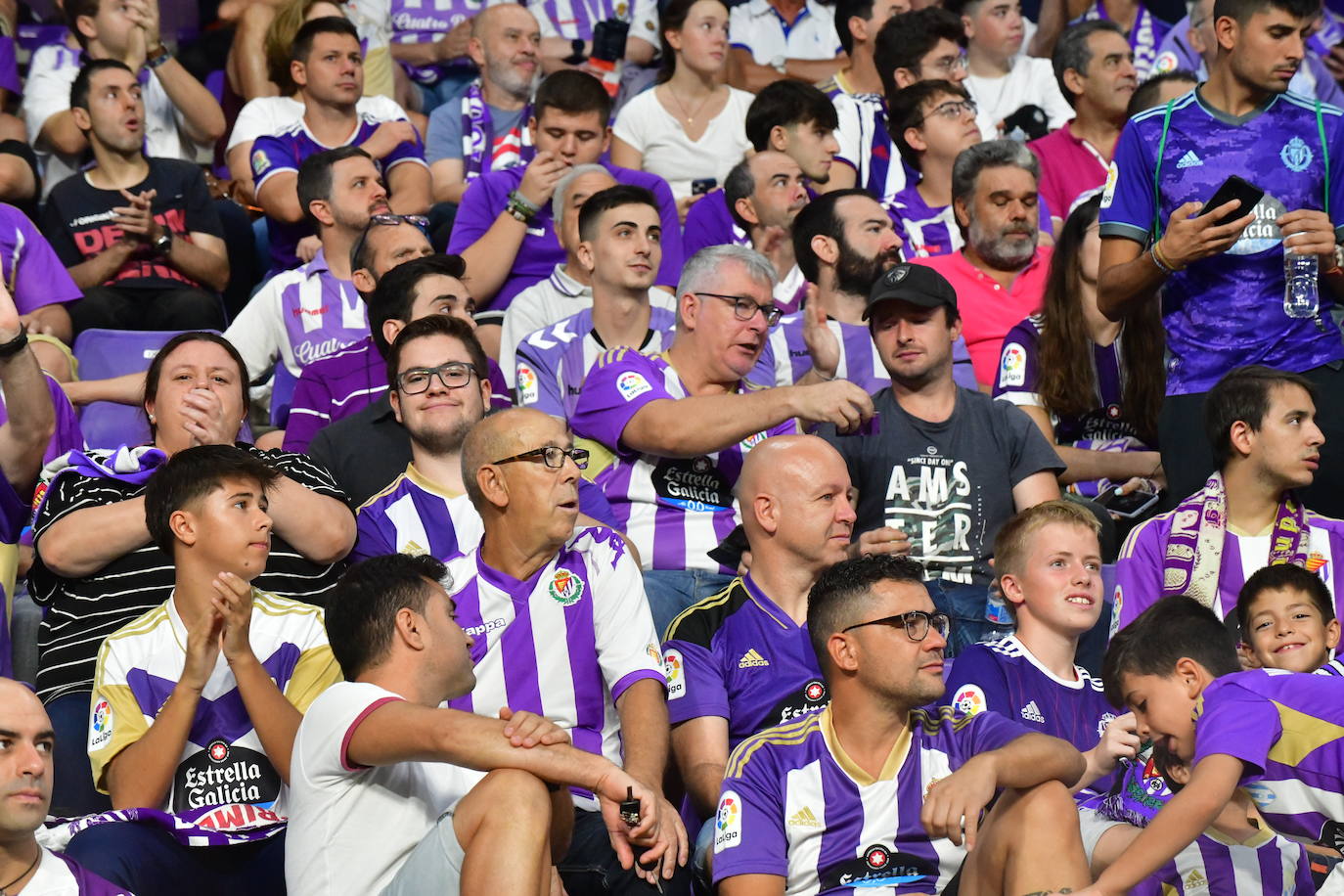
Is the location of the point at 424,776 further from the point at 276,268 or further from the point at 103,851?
the point at 276,268

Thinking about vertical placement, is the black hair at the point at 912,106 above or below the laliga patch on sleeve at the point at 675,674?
above

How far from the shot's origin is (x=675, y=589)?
5410 millimetres

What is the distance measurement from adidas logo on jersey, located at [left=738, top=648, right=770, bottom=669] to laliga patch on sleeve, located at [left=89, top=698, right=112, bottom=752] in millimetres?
1617

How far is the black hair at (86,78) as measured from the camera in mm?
7496

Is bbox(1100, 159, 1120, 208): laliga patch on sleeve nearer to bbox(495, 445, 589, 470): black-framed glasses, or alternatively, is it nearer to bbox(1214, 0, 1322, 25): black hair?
bbox(1214, 0, 1322, 25): black hair

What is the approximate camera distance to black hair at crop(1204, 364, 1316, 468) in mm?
5230

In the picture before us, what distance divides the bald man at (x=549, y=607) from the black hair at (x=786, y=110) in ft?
11.7

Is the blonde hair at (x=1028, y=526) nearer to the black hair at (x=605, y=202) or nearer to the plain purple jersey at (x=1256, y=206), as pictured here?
the plain purple jersey at (x=1256, y=206)

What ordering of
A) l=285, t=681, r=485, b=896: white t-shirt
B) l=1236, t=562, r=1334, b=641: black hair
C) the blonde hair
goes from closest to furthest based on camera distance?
1. l=285, t=681, r=485, b=896: white t-shirt
2. l=1236, t=562, r=1334, b=641: black hair
3. the blonde hair

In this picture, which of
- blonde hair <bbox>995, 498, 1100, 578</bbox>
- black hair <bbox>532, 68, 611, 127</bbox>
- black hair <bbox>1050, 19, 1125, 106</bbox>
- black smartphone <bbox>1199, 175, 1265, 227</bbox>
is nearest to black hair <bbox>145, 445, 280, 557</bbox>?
blonde hair <bbox>995, 498, 1100, 578</bbox>

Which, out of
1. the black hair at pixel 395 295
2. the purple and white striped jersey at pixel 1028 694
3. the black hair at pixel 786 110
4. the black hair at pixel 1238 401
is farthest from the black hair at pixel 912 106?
the purple and white striped jersey at pixel 1028 694

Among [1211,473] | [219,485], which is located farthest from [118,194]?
[1211,473]

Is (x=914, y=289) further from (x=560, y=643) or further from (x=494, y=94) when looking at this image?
(x=494, y=94)

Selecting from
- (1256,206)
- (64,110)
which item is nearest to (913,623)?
(1256,206)
